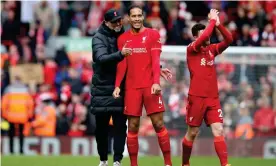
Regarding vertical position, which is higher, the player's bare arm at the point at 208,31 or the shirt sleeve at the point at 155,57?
the player's bare arm at the point at 208,31

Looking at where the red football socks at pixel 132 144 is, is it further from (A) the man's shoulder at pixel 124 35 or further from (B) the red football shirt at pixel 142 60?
(A) the man's shoulder at pixel 124 35

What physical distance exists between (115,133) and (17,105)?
8.21 metres

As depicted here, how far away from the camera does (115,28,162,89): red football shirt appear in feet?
46.3

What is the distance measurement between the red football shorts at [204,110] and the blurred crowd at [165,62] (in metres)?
7.33

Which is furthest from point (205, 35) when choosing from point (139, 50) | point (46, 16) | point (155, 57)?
point (46, 16)

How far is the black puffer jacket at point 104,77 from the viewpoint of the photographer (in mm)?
14625

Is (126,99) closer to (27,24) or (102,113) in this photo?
(102,113)

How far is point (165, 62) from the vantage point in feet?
72.2

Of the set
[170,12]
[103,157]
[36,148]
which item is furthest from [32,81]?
[103,157]

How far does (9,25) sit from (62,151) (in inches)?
199

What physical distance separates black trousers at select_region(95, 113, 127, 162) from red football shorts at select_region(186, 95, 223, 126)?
100cm

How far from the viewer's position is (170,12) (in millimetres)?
26328

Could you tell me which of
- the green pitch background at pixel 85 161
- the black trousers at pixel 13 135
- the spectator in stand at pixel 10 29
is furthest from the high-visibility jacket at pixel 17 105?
the green pitch background at pixel 85 161

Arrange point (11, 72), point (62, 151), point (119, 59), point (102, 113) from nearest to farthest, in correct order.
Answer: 1. point (119, 59)
2. point (102, 113)
3. point (62, 151)
4. point (11, 72)
